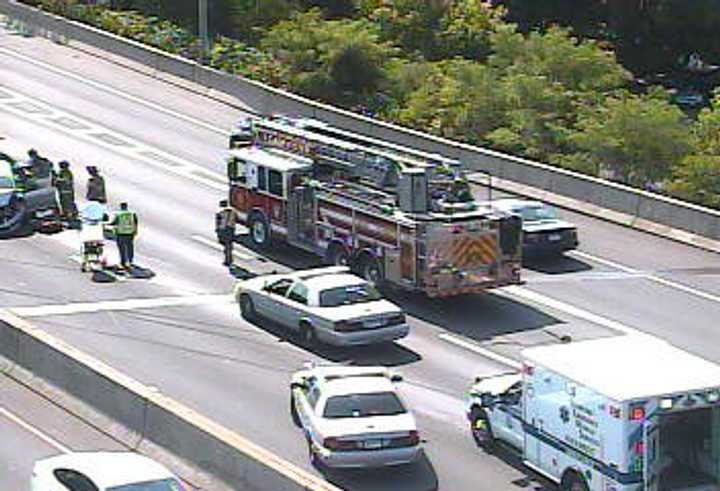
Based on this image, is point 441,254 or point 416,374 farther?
point 441,254

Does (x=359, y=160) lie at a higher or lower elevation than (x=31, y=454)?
higher

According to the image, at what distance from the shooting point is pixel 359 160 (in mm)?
37156

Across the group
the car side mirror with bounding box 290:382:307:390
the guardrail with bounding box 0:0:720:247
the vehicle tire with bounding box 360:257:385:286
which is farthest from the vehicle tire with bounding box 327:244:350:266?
the guardrail with bounding box 0:0:720:247

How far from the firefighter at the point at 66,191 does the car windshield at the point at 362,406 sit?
54.6ft

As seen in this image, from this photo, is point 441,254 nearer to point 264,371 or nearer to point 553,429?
point 264,371

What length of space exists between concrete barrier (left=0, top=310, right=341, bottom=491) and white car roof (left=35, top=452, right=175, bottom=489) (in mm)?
1882

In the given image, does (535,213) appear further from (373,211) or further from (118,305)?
(118,305)

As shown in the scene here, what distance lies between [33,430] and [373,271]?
9.94 metres

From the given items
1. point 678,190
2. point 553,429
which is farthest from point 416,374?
point 678,190

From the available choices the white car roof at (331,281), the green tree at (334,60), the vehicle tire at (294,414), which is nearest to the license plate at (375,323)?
the white car roof at (331,281)

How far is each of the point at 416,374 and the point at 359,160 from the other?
24.8 feet

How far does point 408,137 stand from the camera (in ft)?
166

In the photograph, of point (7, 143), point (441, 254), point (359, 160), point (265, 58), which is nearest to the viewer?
point (441, 254)

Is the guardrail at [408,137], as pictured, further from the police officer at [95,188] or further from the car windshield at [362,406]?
the car windshield at [362,406]
